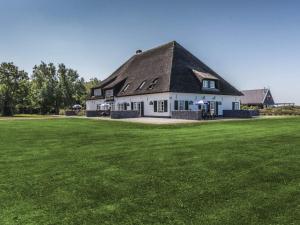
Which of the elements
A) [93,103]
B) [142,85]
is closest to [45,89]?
[93,103]

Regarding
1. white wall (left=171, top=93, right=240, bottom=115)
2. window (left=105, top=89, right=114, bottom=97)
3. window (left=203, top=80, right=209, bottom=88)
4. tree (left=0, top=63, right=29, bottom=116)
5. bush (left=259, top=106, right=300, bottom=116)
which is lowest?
bush (left=259, top=106, right=300, bottom=116)

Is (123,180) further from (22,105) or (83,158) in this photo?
(22,105)

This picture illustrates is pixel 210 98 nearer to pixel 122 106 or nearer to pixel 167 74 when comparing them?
pixel 167 74

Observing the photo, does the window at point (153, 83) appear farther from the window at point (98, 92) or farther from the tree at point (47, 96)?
the tree at point (47, 96)

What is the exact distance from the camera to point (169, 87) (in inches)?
1442

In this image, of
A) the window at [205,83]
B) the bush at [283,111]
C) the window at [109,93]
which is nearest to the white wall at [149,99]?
the window at [109,93]

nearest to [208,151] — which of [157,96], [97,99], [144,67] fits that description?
[157,96]

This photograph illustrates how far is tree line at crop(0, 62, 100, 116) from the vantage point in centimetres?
7025

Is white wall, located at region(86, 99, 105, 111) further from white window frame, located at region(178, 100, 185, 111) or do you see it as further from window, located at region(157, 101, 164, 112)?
white window frame, located at region(178, 100, 185, 111)

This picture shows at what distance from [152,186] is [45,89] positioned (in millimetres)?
67645

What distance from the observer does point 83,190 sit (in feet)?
19.7

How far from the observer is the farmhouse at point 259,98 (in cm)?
7800

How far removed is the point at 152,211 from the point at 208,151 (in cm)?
519

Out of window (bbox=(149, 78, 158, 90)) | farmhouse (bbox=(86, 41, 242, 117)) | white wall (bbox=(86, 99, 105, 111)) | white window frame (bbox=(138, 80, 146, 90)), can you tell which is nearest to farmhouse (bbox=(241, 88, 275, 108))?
farmhouse (bbox=(86, 41, 242, 117))
